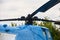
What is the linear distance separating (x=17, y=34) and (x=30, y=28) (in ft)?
0.64

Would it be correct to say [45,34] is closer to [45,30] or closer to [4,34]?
[45,30]

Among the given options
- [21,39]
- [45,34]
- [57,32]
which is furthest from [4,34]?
[57,32]

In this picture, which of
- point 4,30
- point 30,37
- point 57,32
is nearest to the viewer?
point 30,37

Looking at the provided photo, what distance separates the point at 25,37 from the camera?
3365mm

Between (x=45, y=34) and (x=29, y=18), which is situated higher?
(x=29, y=18)

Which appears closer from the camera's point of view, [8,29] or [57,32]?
[8,29]

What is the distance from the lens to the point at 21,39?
3.38 meters

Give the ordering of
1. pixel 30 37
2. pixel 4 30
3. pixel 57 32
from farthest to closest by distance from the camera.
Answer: pixel 57 32, pixel 4 30, pixel 30 37

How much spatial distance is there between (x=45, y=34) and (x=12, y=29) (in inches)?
18.3

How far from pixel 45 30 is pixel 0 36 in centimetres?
65

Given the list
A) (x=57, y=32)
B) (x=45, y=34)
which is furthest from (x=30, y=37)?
(x=57, y=32)

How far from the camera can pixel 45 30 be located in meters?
3.63

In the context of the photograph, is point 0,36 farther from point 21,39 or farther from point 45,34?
point 45,34

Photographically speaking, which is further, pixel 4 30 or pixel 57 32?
pixel 57 32
